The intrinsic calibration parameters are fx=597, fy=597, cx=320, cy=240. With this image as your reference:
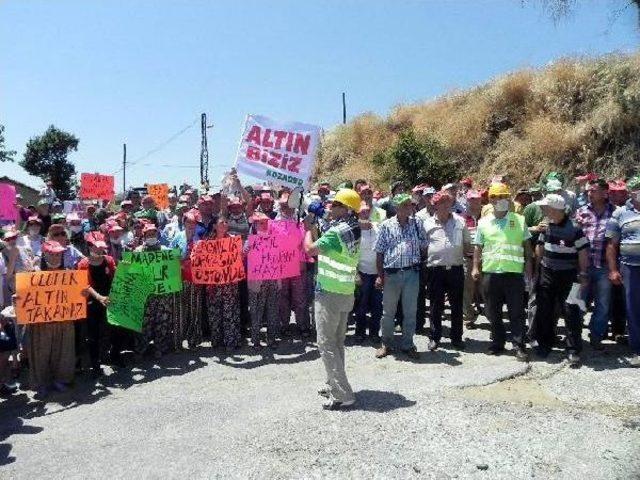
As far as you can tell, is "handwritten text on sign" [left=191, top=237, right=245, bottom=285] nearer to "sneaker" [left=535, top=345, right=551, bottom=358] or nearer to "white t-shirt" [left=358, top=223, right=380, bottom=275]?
"white t-shirt" [left=358, top=223, right=380, bottom=275]

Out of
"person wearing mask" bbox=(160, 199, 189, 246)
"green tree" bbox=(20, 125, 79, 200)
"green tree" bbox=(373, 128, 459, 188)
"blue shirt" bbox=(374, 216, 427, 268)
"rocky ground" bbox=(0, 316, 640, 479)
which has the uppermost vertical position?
"green tree" bbox=(20, 125, 79, 200)

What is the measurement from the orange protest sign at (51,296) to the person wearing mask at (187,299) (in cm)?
136

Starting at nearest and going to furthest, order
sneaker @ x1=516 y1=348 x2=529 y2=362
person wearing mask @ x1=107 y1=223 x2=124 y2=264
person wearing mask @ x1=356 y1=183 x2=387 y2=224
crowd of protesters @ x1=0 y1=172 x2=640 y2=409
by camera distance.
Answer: crowd of protesters @ x1=0 y1=172 x2=640 y2=409, sneaker @ x1=516 y1=348 x2=529 y2=362, person wearing mask @ x1=107 y1=223 x2=124 y2=264, person wearing mask @ x1=356 y1=183 x2=387 y2=224

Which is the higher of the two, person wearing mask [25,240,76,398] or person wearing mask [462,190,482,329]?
person wearing mask [462,190,482,329]

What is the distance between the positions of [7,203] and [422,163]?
13752 millimetres

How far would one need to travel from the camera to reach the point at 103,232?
26.8 feet

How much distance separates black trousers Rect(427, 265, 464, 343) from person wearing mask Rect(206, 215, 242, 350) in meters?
2.56

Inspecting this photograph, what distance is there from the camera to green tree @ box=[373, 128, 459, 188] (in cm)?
2031

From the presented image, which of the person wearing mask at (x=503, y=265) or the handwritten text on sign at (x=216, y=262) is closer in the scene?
the person wearing mask at (x=503, y=265)

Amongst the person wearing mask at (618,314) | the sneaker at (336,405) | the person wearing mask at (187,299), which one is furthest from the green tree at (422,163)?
the sneaker at (336,405)

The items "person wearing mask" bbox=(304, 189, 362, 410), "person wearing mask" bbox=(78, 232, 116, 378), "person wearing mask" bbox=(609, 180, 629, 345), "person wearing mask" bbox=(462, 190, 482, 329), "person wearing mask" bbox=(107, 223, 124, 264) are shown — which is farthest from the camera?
"person wearing mask" bbox=(462, 190, 482, 329)

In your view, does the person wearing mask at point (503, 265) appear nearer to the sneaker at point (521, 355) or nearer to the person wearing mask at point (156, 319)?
the sneaker at point (521, 355)

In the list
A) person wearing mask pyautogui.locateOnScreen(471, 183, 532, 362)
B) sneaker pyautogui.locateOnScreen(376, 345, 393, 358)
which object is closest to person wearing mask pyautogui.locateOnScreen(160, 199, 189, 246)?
sneaker pyautogui.locateOnScreen(376, 345, 393, 358)

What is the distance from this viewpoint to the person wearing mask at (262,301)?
7.94 meters
